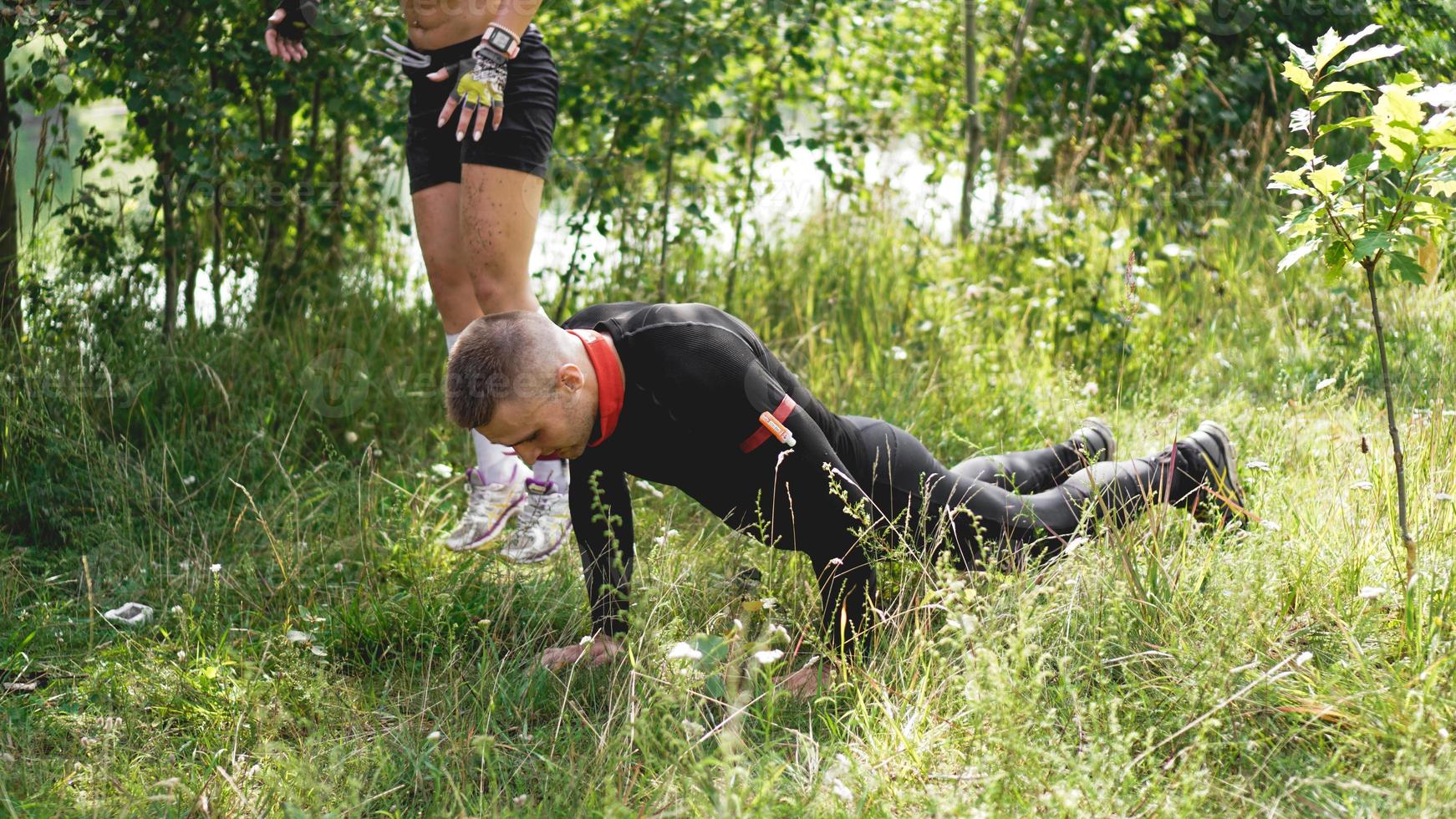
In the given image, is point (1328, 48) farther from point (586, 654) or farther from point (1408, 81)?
point (586, 654)

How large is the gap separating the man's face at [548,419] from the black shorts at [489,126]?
1031mm

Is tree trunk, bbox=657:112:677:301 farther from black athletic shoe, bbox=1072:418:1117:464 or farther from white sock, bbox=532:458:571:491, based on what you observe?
black athletic shoe, bbox=1072:418:1117:464

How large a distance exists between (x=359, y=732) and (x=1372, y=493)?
2.38 meters

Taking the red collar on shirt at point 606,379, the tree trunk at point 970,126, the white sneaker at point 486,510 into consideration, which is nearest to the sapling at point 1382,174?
the red collar on shirt at point 606,379

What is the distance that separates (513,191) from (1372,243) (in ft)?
6.67

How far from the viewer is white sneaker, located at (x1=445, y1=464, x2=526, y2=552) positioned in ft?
11.3

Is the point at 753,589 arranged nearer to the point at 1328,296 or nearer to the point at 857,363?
the point at 857,363

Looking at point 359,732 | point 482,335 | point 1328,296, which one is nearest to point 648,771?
point 359,732

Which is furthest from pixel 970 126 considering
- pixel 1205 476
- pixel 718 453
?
pixel 718 453

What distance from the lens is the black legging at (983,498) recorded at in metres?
2.84

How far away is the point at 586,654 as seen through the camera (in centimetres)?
264

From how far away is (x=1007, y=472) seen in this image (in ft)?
10.8

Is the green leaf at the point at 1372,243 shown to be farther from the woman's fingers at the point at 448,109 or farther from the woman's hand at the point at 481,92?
the woman's fingers at the point at 448,109

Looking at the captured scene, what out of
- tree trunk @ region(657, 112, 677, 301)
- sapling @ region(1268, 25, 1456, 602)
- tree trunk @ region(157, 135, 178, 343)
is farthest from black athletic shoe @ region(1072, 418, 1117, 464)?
tree trunk @ region(157, 135, 178, 343)
